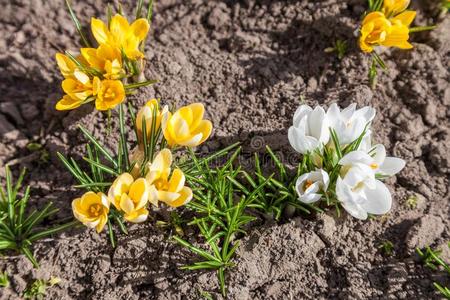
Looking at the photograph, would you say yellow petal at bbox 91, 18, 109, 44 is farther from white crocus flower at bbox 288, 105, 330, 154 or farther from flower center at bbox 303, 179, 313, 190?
flower center at bbox 303, 179, 313, 190

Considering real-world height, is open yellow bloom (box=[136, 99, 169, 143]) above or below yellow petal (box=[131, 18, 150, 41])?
below

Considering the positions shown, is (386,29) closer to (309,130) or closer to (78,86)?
(309,130)

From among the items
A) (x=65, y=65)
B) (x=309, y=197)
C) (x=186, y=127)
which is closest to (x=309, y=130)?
(x=309, y=197)

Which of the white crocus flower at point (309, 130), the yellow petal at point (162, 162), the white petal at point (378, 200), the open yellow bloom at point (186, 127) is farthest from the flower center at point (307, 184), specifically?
the yellow petal at point (162, 162)

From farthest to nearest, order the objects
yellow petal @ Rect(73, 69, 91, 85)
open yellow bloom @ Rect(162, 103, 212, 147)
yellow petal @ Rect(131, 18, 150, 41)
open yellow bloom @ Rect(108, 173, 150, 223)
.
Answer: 1. yellow petal @ Rect(131, 18, 150, 41)
2. yellow petal @ Rect(73, 69, 91, 85)
3. open yellow bloom @ Rect(162, 103, 212, 147)
4. open yellow bloom @ Rect(108, 173, 150, 223)

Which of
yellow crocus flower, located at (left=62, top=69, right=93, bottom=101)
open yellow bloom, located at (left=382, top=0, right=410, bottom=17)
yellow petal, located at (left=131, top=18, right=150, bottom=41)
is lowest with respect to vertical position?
yellow crocus flower, located at (left=62, top=69, right=93, bottom=101)

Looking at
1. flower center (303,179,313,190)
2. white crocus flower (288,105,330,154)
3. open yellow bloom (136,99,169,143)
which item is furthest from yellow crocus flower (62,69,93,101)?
flower center (303,179,313,190)

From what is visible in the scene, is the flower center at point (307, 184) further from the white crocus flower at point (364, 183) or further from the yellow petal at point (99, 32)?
the yellow petal at point (99, 32)

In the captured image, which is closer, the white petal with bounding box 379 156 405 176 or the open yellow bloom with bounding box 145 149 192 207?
the open yellow bloom with bounding box 145 149 192 207
